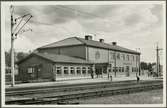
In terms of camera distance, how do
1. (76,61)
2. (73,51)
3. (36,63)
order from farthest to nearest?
(73,51) < (76,61) < (36,63)

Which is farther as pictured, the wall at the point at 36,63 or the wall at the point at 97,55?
the wall at the point at 97,55

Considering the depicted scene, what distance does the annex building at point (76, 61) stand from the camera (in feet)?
107

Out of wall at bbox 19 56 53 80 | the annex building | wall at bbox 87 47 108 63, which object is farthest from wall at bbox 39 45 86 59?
wall at bbox 19 56 53 80

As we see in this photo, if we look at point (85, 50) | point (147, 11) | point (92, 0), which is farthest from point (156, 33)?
point (85, 50)

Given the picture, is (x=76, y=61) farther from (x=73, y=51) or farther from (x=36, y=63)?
(x=36, y=63)

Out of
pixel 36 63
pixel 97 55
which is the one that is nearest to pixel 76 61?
pixel 36 63

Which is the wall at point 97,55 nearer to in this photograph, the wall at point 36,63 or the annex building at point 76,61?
the annex building at point 76,61

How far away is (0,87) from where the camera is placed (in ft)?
35.7

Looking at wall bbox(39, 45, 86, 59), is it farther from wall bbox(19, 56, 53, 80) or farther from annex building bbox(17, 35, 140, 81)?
wall bbox(19, 56, 53, 80)

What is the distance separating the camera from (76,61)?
36.3 metres

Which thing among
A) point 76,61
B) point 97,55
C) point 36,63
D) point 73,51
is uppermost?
point 73,51

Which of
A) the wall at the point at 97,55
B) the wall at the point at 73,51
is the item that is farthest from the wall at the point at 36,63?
the wall at the point at 97,55

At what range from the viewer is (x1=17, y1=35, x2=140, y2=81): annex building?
107 ft

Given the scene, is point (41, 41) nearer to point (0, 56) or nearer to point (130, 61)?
point (0, 56)
